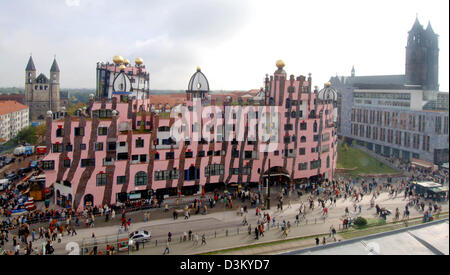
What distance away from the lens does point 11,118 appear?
38688 millimetres

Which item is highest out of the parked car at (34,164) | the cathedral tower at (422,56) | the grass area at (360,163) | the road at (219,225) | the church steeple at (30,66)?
the cathedral tower at (422,56)

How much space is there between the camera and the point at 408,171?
2042 inches

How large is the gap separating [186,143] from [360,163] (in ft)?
100

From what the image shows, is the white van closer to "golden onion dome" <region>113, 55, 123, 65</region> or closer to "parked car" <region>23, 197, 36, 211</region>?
"parked car" <region>23, 197, 36, 211</region>

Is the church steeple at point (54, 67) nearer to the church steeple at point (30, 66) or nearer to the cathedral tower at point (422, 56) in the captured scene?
the church steeple at point (30, 66)

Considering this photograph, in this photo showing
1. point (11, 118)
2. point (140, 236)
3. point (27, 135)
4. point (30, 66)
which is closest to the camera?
point (140, 236)

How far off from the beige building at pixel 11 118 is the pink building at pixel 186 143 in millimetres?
8781

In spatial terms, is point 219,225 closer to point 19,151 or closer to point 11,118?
point 11,118

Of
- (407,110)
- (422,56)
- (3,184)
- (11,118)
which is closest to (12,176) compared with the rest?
(3,184)

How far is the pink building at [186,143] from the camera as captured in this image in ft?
109

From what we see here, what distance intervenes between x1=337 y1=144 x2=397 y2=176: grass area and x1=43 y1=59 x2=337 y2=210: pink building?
7.84m

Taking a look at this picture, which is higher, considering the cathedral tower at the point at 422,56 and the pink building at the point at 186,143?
the cathedral tower at the point at 422,56

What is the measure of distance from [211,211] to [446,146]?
39182mm

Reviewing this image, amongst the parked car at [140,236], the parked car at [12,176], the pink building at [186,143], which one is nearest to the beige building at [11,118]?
the parked car at [12,176]
